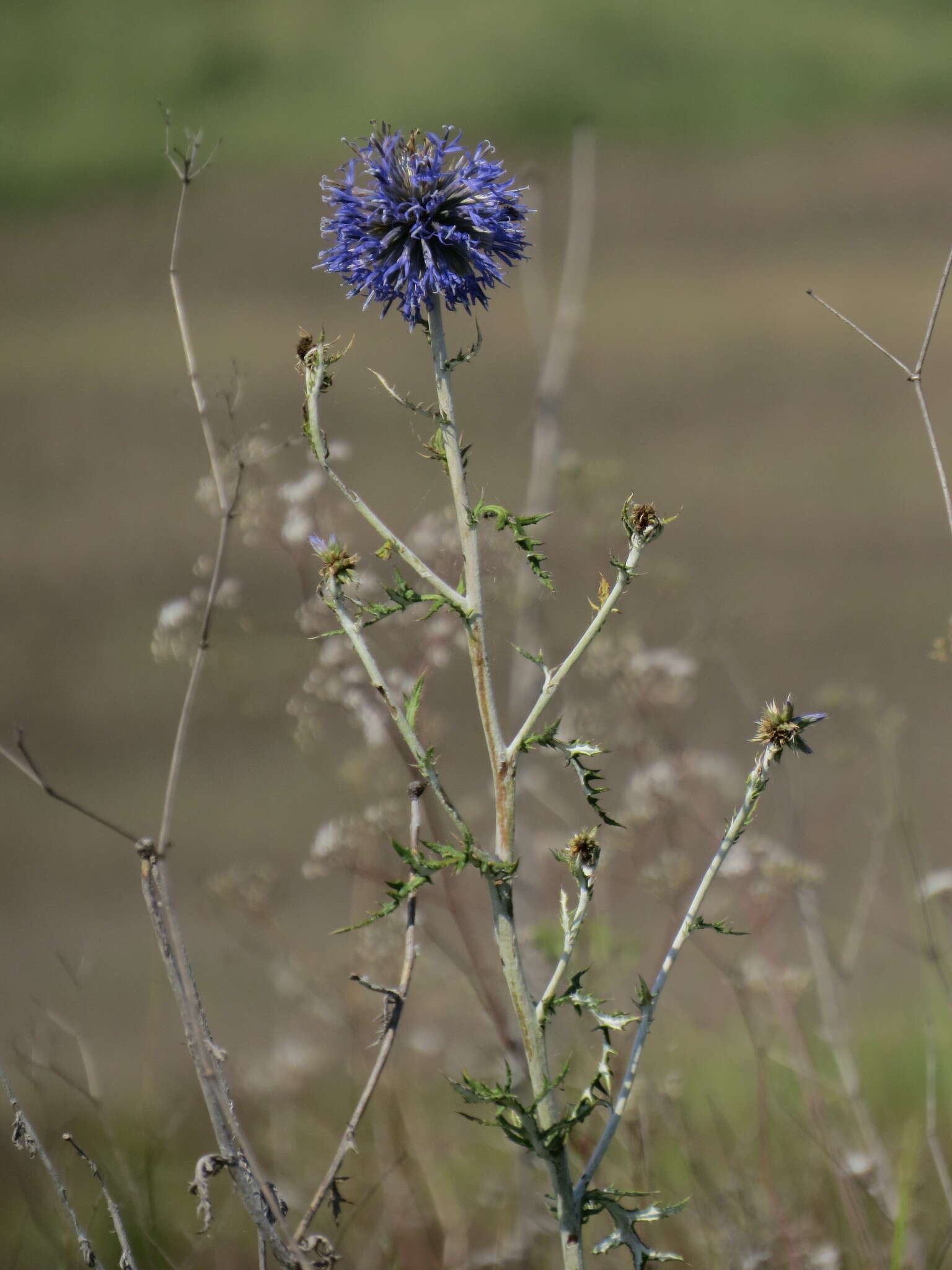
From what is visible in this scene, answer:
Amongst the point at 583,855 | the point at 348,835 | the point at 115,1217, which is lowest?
the point at 115,1217

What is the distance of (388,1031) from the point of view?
0.85m

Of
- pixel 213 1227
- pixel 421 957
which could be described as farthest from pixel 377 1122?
pixel 213 1227

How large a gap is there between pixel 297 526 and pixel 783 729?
32.0 inches

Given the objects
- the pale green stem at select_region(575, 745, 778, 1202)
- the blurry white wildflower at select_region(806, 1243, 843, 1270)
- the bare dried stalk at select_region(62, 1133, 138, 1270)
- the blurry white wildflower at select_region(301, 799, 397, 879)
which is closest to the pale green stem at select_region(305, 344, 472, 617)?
the pale green stem at select_region(575, 745, 778, 1202)

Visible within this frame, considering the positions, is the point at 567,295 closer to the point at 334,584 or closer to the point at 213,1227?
the point at 334,584

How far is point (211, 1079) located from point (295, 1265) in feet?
0.48

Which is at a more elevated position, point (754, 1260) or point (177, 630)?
point (177, 630)

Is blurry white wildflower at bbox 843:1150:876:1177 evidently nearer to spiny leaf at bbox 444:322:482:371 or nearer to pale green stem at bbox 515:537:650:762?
pale green stem at bbox 515:537:650:762

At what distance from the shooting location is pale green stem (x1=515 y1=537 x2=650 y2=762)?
81 centimetres

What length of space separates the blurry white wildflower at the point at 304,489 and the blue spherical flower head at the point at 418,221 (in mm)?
552

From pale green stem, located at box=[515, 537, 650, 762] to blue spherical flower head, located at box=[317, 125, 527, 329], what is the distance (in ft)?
0.84

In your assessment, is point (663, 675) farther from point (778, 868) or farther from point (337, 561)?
point (337, 561)

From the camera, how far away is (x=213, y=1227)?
1.34 meters

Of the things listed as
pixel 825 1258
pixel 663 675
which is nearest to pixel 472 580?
pixel 825 1258
